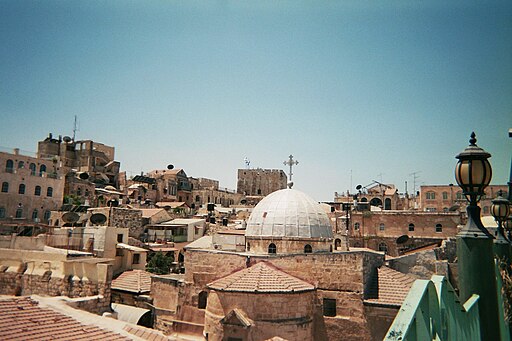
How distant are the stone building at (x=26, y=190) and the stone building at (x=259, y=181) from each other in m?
36.9

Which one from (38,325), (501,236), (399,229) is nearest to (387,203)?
(399,229)

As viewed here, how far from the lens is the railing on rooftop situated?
203 centimetres

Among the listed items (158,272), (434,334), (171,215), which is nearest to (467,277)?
(434,334)

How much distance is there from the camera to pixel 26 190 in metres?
31.3

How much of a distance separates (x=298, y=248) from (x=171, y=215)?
24.6 metres

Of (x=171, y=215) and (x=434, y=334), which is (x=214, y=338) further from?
(x=171, y=215)

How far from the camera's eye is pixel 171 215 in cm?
3931

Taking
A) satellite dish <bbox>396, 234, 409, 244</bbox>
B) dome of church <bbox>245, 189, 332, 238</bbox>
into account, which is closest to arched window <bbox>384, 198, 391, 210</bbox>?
satellite dish <bbox>396, 234, 409, 244</bbox>

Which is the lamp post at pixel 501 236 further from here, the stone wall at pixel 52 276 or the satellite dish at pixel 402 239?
the satellite dish at pixel 402 239

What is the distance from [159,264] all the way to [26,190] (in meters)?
14.1

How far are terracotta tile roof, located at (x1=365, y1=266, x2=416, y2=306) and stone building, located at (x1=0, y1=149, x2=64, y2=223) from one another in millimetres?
28070

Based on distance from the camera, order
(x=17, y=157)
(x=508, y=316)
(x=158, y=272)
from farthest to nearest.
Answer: (x=17, y=157)
(x=158, y=272)
(x=508, y=316)

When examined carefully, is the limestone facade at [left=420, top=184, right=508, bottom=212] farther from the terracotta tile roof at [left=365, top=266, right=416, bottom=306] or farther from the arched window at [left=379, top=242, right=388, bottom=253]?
the terracotta tile roof at [left=365, top=266, right=416, bottom=306]

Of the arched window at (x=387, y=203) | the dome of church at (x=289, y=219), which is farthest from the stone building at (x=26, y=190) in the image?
the arched window at (x=387, y=203)
